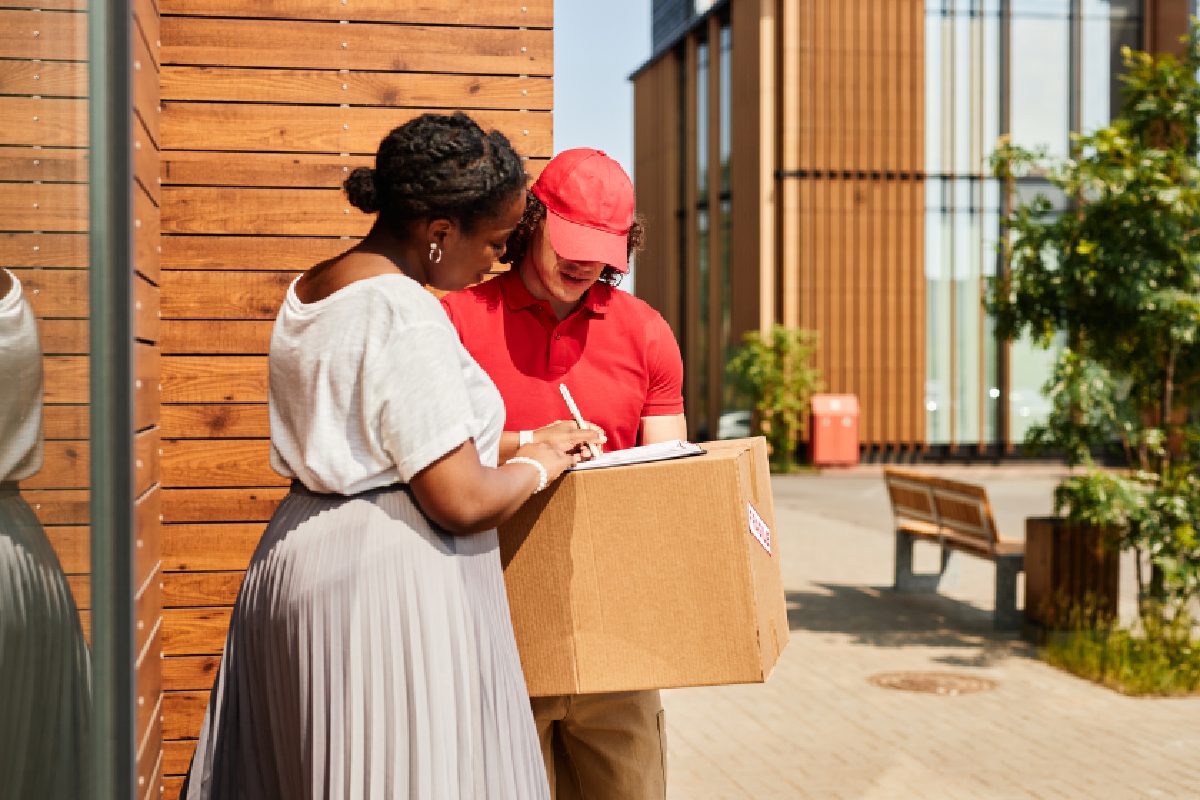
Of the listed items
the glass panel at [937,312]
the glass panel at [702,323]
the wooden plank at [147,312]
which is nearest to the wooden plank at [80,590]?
the wooden plank at [147,312]

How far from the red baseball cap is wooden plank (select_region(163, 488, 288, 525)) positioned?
188 cm

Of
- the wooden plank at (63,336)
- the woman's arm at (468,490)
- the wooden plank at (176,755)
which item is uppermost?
the wooden plank at (63,336)

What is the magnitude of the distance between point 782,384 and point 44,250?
2978 cm

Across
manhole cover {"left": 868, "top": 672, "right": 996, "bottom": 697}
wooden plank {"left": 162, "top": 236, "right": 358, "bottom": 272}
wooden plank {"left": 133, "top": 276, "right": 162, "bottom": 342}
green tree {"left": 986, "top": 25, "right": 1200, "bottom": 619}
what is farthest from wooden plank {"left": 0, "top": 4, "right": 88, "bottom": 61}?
green tree {"left": 986, "top": 25, "right": 1200, "bottom": 619}

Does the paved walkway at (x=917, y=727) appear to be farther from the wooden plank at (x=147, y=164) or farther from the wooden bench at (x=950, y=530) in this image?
the wooden plank at (x=147, y=164)

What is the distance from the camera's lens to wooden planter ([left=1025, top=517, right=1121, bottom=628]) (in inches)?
374

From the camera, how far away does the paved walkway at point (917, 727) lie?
6359 mm

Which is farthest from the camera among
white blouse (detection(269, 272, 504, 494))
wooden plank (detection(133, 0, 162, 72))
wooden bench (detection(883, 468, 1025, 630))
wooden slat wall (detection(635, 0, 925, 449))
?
wooden slat wall (detection(635, 0, 925, 449))

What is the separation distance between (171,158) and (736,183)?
3114cm

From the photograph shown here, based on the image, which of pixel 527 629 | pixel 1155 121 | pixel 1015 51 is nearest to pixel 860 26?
pixel 1015 51

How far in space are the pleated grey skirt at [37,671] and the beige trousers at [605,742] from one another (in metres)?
1.03

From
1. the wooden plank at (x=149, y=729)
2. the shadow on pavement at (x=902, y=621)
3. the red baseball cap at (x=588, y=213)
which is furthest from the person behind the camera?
the shadow on pavement at (x=902, y=621)

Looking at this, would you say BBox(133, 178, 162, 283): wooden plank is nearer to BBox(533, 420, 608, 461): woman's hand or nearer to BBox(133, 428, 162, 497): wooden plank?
BBox(133, 428, 162, 497): wooden plank

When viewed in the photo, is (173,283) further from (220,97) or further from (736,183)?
(736,183)
